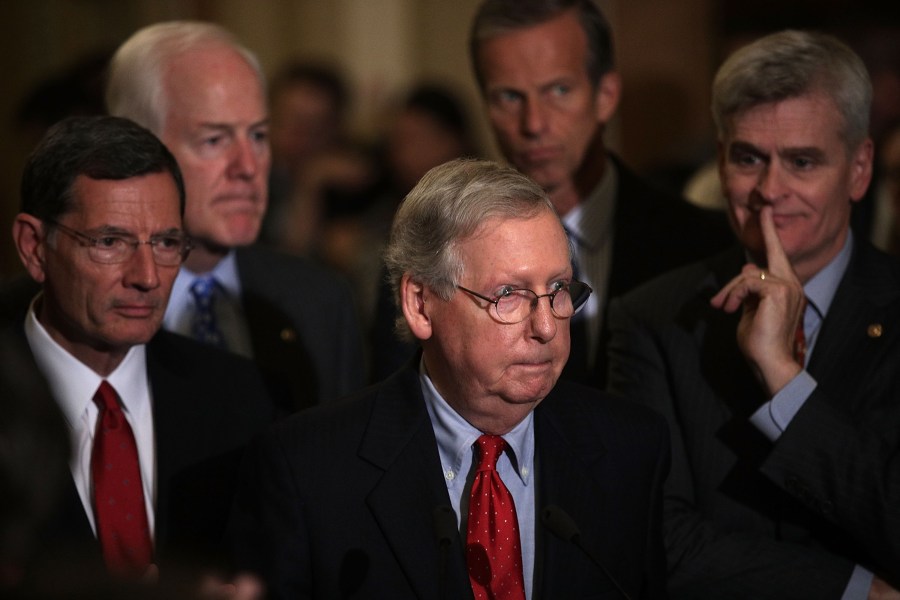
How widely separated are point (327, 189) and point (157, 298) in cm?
419

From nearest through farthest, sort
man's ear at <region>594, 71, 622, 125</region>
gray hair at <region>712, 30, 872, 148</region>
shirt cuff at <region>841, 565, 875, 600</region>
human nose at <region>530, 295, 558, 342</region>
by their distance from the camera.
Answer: human nose at <region>530, 295, 558, 342</region> < shirt cuff at <region>841, 565, 875, 600</region> < gray hair at <region>712, 30, 872, 148</region> < man's ear at <region>594, 71, 622, 125</region>

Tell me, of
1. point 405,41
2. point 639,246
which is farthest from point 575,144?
point 405,41

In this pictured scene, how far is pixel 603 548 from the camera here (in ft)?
9.56

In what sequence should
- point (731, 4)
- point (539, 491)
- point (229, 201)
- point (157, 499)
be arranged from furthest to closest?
point (731, 4), point (229, 201), point (157, 499), point (539, 491)

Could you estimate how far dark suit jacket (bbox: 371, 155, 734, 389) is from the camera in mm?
3742

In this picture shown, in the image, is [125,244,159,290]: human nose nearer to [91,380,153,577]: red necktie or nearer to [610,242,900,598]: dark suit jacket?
[91,380,153,577]: red necktie

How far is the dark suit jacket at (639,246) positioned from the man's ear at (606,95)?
0.79ft

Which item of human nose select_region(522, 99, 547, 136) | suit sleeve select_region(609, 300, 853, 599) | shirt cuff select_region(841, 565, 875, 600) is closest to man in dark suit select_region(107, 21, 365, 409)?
human nose select_region(522, 99, 547, 136)

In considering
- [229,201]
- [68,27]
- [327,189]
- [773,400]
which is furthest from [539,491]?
[68,27]

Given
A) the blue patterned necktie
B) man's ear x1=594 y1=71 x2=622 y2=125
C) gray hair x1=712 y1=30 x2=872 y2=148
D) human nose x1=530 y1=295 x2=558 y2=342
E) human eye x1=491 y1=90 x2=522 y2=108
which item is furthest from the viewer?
man's ear x1=594 y1=71 x2=622 y2=125

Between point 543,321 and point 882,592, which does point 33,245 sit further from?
point 882,592

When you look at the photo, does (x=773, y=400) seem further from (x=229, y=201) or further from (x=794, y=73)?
(x=229, y=201)

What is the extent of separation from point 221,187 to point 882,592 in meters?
2.04

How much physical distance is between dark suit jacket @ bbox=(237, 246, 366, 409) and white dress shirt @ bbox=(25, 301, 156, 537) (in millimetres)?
705
